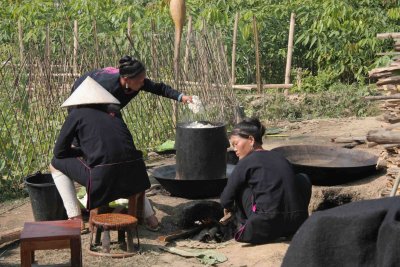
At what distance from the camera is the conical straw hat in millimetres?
5848

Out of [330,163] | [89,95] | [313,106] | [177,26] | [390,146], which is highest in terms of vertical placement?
[177,26]

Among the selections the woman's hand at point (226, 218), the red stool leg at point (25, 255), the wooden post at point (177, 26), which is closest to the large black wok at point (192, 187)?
the woman's hand at point (226, 218)

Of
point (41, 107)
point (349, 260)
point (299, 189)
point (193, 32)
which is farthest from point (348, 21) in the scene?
point (349, 260)

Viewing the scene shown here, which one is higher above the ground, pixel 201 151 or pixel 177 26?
pixel 177 26

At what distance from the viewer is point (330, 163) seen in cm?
790

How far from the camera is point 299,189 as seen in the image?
5.70 metres

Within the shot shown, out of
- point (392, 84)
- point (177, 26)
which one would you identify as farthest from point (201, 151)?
point (177, 26)

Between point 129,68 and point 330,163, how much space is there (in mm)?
2794

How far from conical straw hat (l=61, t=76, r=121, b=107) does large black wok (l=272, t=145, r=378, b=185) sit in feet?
7.18

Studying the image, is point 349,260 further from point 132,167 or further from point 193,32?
point 193,32

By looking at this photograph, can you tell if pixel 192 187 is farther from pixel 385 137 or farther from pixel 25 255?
pixel 25 255

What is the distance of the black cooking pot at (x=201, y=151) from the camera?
23.5 ft

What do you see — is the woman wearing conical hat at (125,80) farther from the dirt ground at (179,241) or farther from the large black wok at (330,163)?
the large black wok at (330,163)

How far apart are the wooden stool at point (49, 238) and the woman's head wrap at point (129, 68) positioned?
164 cm
